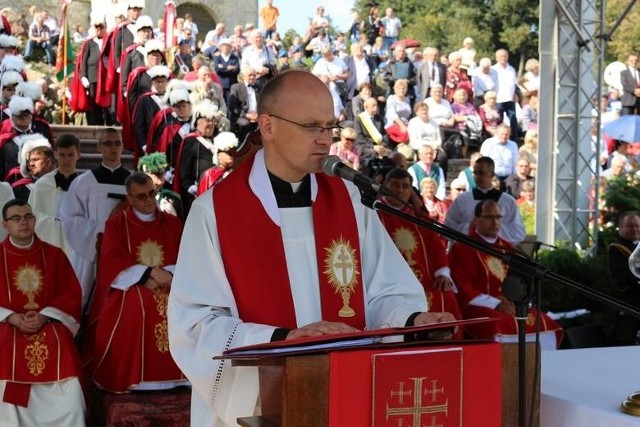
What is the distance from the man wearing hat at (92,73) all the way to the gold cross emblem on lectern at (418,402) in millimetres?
12586

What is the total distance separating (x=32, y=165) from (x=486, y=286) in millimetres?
3969

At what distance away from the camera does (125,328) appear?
7047 mm

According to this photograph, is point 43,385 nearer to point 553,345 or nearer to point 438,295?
point 438,295

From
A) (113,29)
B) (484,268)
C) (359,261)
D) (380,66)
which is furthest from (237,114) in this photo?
(359,261)

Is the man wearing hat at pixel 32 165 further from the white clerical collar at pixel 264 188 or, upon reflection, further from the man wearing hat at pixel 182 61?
the man wearing hat at pixel 182 61

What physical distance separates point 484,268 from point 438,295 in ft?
2.09

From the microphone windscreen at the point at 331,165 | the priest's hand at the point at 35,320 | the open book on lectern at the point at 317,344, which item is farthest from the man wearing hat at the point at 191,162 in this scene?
the open book on lectern at the point at 317,344

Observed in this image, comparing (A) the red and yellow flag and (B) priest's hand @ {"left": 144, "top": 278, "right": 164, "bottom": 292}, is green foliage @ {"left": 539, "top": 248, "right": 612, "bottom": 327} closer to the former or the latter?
(B) priest's hand @ {"left": 144, "top": 278, "right": 164, "bottom": 292}

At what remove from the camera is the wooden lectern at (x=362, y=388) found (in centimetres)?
242

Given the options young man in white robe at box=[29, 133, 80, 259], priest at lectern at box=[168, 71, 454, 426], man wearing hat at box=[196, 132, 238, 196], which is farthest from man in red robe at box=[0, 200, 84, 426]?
A: priest at lectern at box=[168, 71, 454, 426]

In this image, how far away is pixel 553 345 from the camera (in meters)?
7.77

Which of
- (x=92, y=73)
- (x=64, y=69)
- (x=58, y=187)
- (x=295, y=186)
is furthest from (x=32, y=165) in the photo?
(x=64, y=69)

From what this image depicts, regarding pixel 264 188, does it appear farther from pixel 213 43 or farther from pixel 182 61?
pixel 213 43

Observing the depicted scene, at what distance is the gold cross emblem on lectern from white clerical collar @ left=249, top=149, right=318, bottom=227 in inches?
37.5
